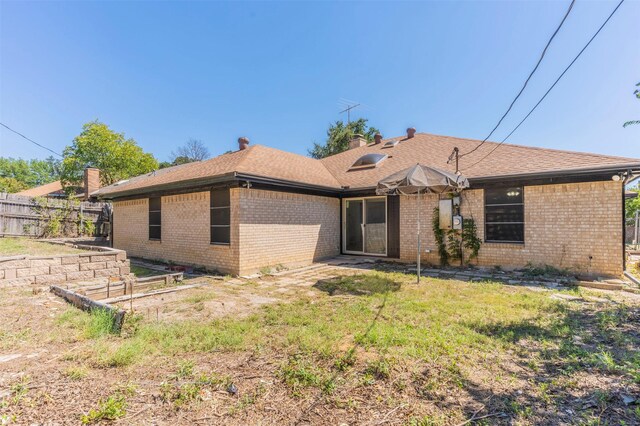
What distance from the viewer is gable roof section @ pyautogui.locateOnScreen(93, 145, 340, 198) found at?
27.1ft

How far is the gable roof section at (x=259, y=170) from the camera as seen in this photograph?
8248mm

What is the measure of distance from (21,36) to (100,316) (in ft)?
43.9

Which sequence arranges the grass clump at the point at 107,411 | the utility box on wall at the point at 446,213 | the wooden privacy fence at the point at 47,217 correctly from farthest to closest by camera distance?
the wooden privacy fence at the point at 47,217
the utility box on wall at the point at 446,213
the grass clump at the point at 107,411

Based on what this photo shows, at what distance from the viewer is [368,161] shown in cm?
1236

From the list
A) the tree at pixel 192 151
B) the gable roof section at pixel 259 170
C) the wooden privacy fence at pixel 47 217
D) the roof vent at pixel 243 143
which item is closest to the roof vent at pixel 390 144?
the gable roof section at pixel 259 170

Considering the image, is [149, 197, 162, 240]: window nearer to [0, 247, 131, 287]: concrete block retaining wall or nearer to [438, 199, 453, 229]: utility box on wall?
[0, 247, 131, 287]: concrete block retaining wall

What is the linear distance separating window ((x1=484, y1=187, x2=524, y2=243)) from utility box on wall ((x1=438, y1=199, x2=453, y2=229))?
951mm

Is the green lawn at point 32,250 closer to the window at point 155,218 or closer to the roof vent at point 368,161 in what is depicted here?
the window at point 155,218

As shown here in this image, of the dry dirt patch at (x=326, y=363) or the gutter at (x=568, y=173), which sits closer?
the dry dirt patch at (x=326, y=363)

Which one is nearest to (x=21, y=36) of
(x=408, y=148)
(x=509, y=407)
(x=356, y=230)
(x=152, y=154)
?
(x=356, y=230)

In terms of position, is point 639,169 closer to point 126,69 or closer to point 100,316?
point 100,316

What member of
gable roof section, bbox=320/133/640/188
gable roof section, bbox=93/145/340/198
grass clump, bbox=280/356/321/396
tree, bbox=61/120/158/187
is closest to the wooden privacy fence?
gable roof section, bbox=93/145/340/198

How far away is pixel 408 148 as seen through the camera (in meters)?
12.7

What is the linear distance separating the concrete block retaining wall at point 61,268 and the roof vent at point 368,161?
905 centimetres
